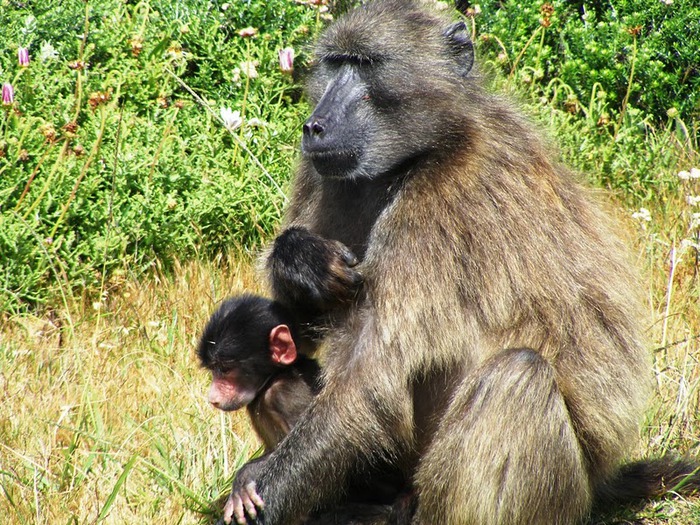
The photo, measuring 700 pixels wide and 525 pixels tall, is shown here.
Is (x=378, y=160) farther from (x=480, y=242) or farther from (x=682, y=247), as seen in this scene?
(x=682, y=247)

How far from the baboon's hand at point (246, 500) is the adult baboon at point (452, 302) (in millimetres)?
45

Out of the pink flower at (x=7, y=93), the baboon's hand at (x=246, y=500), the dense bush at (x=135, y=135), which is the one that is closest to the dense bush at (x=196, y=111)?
the dense bush at (x=135, y=135)

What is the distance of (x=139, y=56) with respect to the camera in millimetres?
6637

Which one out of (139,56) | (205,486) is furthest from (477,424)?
(139,56)

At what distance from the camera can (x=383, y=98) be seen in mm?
3850

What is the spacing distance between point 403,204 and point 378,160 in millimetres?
230

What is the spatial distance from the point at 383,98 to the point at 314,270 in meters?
0.70

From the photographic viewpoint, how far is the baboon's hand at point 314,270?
12.0 ft

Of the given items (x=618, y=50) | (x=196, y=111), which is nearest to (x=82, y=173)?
(x=196, y=111)

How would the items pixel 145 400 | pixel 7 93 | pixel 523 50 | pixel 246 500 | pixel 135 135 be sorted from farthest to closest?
pixel 523 50, pixel 135 135, pixel 7 93, pixel 145 400, pixel 246 500

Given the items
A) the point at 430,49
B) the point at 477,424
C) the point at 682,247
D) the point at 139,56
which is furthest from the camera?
the point at 139,56

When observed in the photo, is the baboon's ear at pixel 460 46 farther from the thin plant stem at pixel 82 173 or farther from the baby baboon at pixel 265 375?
the thin plant stem at pixel 82 173

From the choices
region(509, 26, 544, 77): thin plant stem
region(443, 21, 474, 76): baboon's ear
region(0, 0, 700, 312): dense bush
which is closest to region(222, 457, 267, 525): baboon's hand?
region(443, 21, 474, 76): baboon's ear

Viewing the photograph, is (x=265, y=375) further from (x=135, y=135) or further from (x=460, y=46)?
(x=135, y=135)
